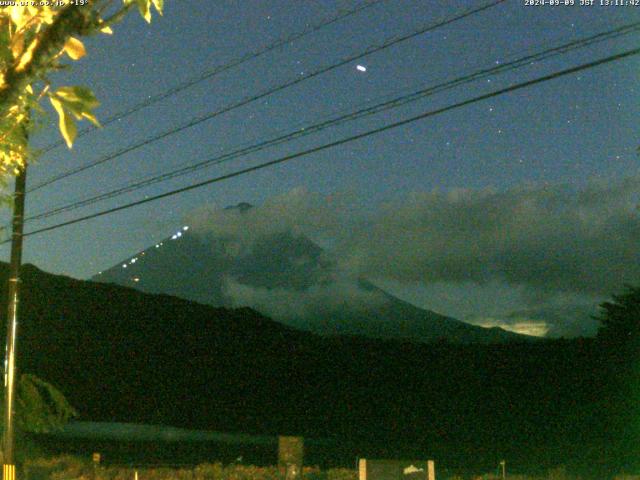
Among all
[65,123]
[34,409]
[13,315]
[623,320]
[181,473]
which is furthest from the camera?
[623,320]

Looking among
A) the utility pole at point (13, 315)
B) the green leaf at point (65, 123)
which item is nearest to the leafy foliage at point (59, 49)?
the green leaf at point (65, 123)

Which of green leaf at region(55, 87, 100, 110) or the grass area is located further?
the grass area

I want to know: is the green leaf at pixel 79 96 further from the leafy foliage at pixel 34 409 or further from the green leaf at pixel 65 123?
the leafy foliage at pixel 34 409

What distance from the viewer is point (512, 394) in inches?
1613

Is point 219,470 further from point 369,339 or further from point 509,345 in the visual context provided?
point 369,339

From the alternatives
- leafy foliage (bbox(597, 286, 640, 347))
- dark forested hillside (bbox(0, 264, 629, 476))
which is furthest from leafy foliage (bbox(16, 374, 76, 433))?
leafy foliage (bbox(597, 286, 640, 347))

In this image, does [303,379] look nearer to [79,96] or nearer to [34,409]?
[34,409]

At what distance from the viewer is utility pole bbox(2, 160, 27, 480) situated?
14484 millimetres

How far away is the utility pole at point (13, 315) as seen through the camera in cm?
1448

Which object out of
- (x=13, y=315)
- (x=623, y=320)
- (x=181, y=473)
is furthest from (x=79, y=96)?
(x=623, y=320)

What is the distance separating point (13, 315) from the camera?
14836 millimetres

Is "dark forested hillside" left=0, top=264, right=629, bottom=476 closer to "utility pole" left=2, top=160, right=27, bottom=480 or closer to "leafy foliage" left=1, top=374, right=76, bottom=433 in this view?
"leafy foliage" left=1, top=374, right=76, bottom=433

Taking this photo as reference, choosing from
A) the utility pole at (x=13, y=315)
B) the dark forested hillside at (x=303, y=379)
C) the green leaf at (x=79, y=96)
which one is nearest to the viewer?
the green leaf at (x=79, y=96)

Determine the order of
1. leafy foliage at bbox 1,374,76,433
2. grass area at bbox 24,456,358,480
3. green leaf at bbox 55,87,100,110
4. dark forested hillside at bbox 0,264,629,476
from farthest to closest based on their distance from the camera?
dark forested hillside at bbox 0,264,629,476, leafy foliage at bbox 1,374,76,433, grass area at bbox 24,456,358,480, green leaf at bbox 55,87,100,110
